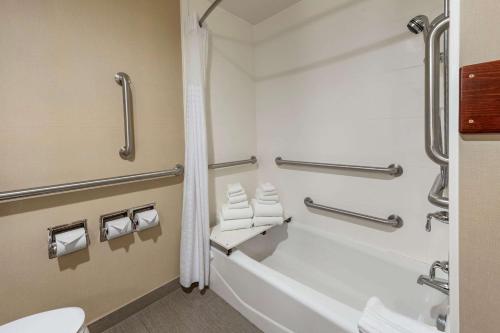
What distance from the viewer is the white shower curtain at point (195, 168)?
54.7 inches

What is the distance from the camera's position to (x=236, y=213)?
Answer: 5.26ft

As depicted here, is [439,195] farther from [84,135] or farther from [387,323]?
[84,135]

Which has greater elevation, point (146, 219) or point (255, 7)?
point (255, 7)

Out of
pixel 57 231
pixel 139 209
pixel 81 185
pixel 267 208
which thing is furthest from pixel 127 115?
pixel 267 208

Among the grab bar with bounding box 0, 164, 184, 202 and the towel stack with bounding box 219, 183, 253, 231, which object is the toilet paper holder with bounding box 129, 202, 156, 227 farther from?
the towel stack with bounding box 219, 183, 253, 231

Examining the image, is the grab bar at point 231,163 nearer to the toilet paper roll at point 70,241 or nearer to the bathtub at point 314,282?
the bathtub at point 314,282

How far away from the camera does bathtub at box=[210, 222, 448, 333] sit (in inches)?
39.2

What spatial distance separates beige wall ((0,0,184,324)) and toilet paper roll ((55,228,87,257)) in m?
0.08

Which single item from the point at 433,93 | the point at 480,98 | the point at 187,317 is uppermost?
the point at 433,93

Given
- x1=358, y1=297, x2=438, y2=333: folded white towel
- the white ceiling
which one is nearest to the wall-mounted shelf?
x1=358, y1=297, x2=438, y2=333: folded white towel

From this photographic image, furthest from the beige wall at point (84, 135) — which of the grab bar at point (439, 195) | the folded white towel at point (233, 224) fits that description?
the grab bar at point (439, 195)

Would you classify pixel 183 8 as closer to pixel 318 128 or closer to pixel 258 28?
pixel 258 28

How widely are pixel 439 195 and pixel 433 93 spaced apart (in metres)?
0.39

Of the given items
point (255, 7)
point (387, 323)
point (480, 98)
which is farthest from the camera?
point (255, 7)
